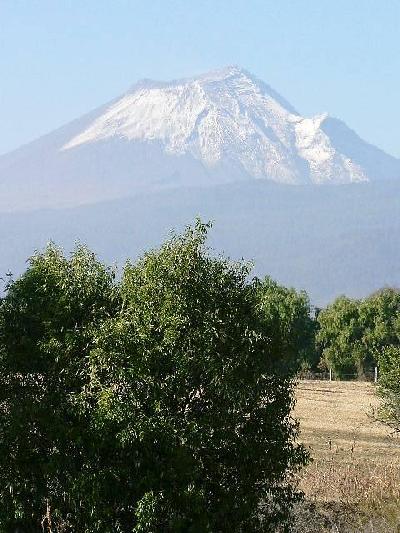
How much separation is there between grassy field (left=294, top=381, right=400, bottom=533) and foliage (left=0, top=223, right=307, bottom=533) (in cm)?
476

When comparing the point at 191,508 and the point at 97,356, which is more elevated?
the point at 97,356

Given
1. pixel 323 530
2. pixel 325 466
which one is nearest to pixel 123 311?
pixel 323 530

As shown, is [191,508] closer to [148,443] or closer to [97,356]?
[148,443]

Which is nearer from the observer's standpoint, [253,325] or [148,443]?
[148,443]

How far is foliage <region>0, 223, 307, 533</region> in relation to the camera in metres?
28.0

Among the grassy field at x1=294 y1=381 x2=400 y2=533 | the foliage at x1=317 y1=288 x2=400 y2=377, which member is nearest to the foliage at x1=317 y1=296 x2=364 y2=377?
the foliage at x1=317 y1=288 x2=400 y2=377

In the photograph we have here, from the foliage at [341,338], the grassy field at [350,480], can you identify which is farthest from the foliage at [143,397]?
the foliage at [341,338]

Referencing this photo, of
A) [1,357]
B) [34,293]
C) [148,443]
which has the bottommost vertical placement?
[148,443]

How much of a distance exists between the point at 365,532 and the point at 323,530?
152 centimetres

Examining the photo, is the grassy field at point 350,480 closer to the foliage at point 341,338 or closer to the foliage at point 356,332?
the foliage at point 341,338

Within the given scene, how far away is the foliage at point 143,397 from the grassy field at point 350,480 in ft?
15.6

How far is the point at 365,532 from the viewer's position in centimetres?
3341

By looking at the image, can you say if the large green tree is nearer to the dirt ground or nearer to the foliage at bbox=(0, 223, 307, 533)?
the foliage at bbox=(0, 223, 307, 533)

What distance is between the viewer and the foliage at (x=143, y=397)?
2797cm
